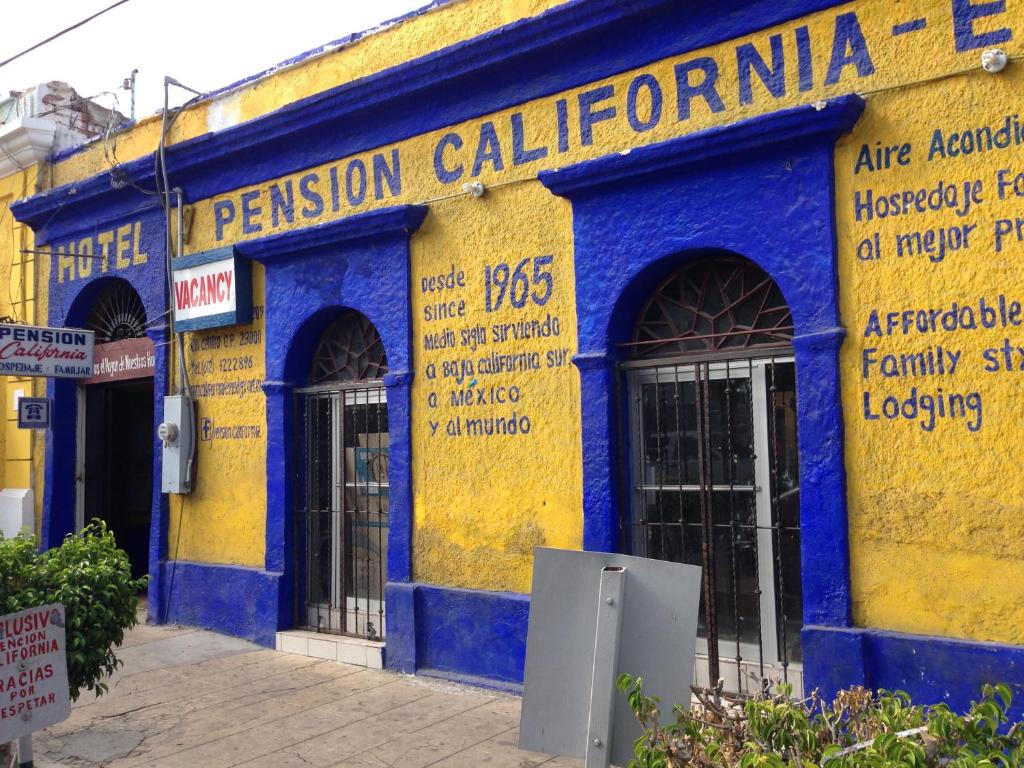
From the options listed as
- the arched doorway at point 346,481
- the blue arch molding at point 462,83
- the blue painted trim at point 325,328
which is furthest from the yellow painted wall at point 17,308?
the arched doorway at point 346,481

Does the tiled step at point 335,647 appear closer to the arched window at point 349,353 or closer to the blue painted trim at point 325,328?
the blue painted trim at point 325,328

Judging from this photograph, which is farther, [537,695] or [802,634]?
[802,634]

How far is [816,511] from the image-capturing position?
5.08 meters

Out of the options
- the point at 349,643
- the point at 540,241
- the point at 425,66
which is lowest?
the point at 349,643

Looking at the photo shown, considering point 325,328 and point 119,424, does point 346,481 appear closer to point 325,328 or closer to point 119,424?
point 325,328

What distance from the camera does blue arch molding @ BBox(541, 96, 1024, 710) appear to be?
4816 mm

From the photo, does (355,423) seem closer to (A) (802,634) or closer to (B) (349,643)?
(B) (349,643)

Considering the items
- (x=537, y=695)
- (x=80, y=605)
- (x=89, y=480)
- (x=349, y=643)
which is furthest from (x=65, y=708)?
(x=89, y=480)

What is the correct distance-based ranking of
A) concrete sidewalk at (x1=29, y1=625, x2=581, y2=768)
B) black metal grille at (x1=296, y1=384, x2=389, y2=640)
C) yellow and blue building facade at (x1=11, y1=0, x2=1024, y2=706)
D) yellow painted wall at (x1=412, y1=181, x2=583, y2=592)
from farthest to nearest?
1. black metal grille at (x1=296, y1=384, x2=389, y2=640)
2. yellow painted wall at (x1=412, y1=181, x2=583, y2=592)
3. concrete sidewalk at (x1=29, y1=625, x2=581, y2=768)
4. yellow and blue building facade at (x1=11, y1=0, x2=1024, y2=706)

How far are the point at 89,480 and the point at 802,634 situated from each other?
809 centimetres

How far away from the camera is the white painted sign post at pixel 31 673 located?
4.09 m

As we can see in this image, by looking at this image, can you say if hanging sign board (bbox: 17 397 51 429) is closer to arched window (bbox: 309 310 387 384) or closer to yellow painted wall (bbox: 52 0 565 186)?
yellow painted wall (bbox: 52 0 565 186)

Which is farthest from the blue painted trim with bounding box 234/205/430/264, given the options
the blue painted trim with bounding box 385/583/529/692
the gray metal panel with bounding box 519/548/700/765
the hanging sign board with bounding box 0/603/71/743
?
the gray metal panel with bounding box 519/548/700/765

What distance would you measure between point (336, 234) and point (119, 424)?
15.7 feet
